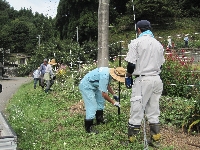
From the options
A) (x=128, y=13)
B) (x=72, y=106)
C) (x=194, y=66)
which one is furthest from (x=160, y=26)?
(x=72, y=106)

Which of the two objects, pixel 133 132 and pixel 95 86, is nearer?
pixel 133 132

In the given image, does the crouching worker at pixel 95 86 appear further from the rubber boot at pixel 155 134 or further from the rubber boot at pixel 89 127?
the rubber boot at pixel 155 134

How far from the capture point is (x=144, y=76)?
18.7 ft

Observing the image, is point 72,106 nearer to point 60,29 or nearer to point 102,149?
point 102,149

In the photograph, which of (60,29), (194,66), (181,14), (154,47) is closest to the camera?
(154,47)

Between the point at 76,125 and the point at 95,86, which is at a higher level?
the point at 95,86

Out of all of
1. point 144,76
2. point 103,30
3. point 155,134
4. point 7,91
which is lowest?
point 7,91

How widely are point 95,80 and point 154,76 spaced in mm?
1491

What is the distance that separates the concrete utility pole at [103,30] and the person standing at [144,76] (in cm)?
455

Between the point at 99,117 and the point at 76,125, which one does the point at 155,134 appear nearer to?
the point at 99,117

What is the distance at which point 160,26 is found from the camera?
35219 millimetres

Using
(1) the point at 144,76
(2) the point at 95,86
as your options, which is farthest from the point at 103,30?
(1) the point at 144,76

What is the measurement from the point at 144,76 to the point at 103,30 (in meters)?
4.95

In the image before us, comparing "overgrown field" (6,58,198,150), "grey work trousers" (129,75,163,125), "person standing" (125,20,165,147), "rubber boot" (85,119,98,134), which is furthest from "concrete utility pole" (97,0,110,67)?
"grey work trousers" (129,75,163,125)
